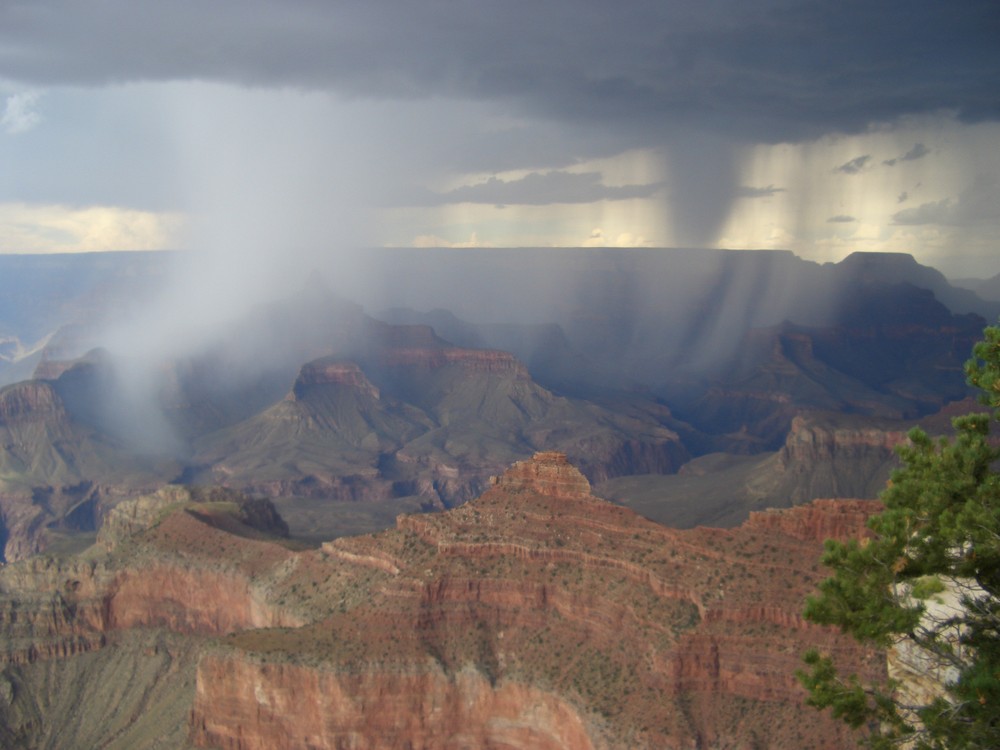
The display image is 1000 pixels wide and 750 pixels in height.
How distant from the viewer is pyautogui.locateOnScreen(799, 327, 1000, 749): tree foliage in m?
30.5

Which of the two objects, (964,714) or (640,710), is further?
(640,710)

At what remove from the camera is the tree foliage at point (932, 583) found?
100ft

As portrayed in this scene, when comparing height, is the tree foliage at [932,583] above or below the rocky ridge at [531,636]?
above

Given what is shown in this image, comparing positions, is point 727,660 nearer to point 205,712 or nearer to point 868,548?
point 868,548

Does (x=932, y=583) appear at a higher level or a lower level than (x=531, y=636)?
higher

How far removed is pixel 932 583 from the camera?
31.1 m

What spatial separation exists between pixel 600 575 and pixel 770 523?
41.0 feet

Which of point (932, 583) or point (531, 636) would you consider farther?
point (531, 636)

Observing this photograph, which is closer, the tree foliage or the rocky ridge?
the tree foliage

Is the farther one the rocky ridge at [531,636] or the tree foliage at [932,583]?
the rocky ridge at [531,636]

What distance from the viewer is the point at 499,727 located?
7100 cm

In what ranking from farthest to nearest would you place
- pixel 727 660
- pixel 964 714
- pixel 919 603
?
pixel 727 660
pixel 919 603
pixel 964 714

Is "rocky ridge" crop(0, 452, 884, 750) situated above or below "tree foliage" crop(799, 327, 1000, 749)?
below

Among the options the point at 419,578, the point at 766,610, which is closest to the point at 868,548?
the point at 766,610
